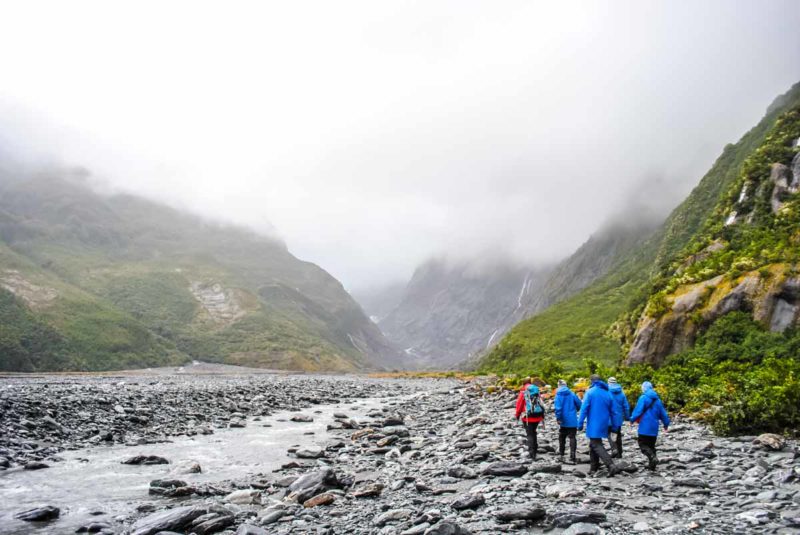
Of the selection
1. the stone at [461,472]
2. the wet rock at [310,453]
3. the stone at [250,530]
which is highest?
the stone at [461,472]

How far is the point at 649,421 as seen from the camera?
14273 mm

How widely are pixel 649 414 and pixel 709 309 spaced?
24219mm

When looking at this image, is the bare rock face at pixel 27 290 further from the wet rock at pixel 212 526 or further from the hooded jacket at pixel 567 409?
the hooded jacket at pixel 567 409

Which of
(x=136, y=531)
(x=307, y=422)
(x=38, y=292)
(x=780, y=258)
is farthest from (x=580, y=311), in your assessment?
(x=38, y=292)

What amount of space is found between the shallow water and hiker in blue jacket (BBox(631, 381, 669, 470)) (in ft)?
42.6

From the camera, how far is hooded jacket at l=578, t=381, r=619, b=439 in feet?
48.4

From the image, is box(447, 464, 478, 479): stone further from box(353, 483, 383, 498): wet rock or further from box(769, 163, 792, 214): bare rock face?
box(769, 163, 792, 214): bare rock face

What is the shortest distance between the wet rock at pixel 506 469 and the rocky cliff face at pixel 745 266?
22688 mm

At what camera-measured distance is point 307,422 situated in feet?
107

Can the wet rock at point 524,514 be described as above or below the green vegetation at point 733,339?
below

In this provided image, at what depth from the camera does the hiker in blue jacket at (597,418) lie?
14.4m

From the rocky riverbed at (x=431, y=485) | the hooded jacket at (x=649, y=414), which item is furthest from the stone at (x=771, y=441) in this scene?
the hooded jacket at (x=649, y=414)

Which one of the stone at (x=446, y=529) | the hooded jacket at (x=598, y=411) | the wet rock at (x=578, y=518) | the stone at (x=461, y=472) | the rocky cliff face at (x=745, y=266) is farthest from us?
the rocky cliff face at (x=745, y=266)

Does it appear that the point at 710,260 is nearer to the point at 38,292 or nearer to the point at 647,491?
the point at 647,491
